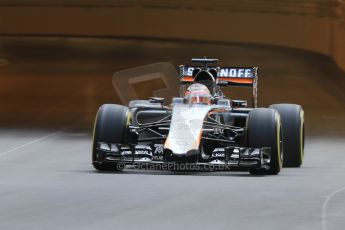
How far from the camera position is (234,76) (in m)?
20.3

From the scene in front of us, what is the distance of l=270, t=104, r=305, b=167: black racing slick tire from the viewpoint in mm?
19297

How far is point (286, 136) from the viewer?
19.3 metres

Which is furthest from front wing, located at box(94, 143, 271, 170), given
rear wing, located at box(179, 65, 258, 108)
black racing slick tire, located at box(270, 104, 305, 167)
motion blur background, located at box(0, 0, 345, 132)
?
motion blur background, located at box(0, 0, 345, 132)

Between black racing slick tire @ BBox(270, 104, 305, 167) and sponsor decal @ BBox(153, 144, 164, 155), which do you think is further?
black racing slick tire @ BBox(270, 104, 305, 167)

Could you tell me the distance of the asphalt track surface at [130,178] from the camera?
13.2 meters

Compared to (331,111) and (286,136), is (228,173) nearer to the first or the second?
(286,136)

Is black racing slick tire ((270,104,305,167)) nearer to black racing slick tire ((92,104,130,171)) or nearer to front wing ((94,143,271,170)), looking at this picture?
front wing ((94,143,271,170))

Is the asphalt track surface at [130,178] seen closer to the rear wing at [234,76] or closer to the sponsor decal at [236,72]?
the rear wing at [234,76]

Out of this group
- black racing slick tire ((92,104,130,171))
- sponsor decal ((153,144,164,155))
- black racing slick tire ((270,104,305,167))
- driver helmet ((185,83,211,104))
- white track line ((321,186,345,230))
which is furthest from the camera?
black racing slick tire ((270,104,305,167))

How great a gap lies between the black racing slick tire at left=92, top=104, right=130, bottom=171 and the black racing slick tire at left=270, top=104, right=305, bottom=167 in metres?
2.40
